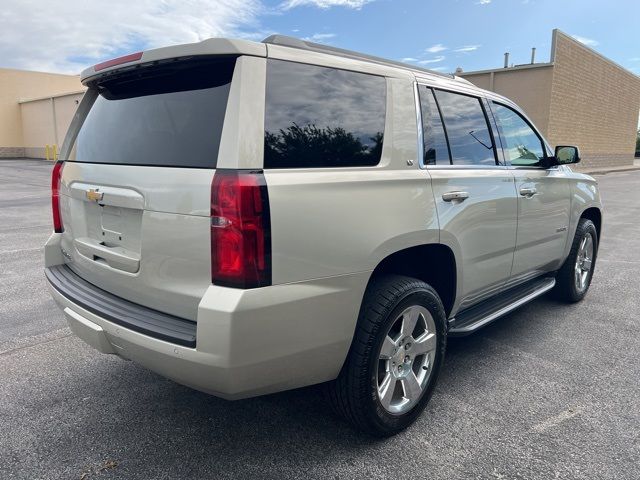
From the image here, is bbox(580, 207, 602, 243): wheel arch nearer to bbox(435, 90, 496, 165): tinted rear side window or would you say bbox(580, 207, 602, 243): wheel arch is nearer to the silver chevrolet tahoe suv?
bbox(435, 90, 496, 165): tinted rear side window

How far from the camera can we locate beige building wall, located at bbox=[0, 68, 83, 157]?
37875mm

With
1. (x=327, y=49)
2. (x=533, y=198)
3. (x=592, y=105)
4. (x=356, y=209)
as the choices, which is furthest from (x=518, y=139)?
(x=592, y=105)

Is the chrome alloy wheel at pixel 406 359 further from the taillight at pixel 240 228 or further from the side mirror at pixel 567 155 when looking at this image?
the side mirror at pixel 567 155

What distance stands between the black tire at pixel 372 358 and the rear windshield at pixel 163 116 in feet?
3.48

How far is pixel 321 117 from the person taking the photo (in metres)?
2.40

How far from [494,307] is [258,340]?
218cm

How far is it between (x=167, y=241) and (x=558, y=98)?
85.0ft

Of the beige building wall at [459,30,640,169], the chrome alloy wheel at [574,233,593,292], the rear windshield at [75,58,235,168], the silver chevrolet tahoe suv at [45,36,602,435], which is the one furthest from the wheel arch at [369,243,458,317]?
the beige building wall at [459,30,640,169]

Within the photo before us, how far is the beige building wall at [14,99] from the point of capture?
37.9m

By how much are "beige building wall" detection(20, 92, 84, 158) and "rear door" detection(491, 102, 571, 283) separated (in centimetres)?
3369

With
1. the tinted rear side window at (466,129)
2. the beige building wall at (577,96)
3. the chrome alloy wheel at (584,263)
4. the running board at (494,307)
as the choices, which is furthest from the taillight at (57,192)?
the beige building wall at (577,96)

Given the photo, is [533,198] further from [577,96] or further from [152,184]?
[577,96]

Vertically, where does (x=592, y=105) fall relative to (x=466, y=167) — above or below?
above

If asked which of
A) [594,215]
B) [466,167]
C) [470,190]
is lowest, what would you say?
[594,215]
